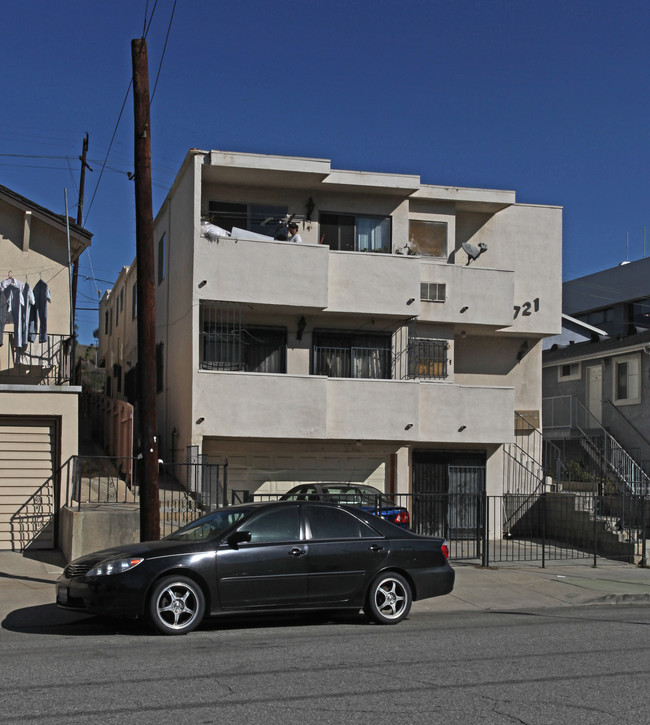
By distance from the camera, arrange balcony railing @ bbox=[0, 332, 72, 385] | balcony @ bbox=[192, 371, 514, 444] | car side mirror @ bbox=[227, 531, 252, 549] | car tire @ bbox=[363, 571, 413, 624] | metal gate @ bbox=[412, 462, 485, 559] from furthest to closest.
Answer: balcony @ bbox=[192, 371, 514, 444], metal gate @ bbox=[412, 462, 485, 559], balcony railing @ bbox=[0, 332, 72, 385], car tire @ bbox=[363, 571, 413, 624], car side mirror @ bbox=[227, 531, 252, 549]

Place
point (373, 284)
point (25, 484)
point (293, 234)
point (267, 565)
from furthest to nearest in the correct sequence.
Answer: point (293, 234) < point (373, 284) < point (25, 484) < point (267, 565)

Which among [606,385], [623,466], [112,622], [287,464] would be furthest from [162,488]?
[606,385]

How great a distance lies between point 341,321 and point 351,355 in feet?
3.01

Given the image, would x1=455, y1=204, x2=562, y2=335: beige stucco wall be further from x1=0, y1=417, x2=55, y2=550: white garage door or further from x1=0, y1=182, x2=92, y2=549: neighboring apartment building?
x1=0, y1=417, x2=55, y2=550: white garage door

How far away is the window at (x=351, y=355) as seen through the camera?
76.4ft

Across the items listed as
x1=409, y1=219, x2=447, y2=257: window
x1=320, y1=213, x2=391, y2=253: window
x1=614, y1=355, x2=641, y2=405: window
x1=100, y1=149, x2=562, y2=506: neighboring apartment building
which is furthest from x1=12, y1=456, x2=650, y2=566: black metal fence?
x1=320, y1=213, x2=391, y2=253: window

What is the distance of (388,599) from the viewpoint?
1141cm

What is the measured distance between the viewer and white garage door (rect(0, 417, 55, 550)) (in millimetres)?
17094

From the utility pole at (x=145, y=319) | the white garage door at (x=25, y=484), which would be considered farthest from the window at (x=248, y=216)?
the utility pole at (x=145, y=319)

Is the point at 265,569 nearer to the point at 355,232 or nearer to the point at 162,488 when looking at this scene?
the point at 162,488

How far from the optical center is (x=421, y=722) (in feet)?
21.1

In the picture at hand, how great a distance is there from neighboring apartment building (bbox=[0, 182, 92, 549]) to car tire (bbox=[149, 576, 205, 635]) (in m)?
7.70

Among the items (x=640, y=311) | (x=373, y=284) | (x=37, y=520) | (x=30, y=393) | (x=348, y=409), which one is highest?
(x=640, y=311)

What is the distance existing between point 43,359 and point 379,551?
8910 millimetres
